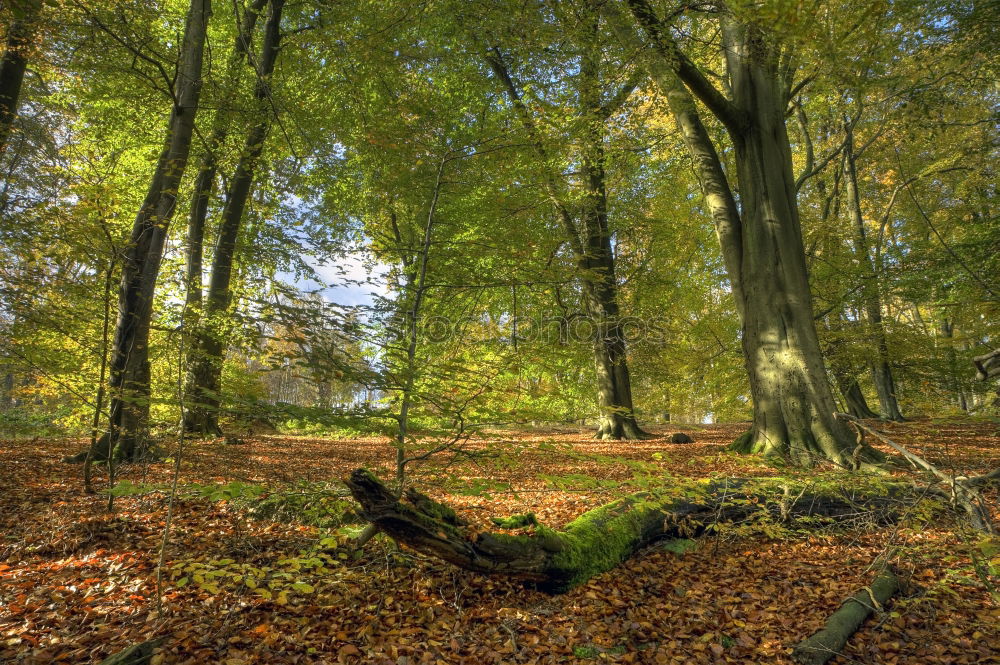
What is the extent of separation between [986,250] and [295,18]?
15.1m

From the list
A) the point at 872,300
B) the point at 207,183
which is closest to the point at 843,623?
the point at 207,183

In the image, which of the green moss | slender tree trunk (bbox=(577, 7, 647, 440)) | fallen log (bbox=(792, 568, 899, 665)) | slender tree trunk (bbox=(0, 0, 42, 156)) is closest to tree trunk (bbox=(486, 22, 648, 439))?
slender tree trunk (bbox=(577, 7, 647, 440))

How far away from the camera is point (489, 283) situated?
14.3 feet

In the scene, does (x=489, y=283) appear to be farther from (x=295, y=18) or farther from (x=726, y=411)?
(x=726, y=411)

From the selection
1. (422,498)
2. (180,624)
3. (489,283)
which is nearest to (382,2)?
(489,283)

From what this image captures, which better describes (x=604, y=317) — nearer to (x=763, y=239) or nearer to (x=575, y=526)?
(x=763, y=239)

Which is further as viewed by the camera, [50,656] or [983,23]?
[983,23]

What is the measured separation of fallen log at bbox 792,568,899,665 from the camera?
8.91 ft

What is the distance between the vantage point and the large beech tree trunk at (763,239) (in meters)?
6.38

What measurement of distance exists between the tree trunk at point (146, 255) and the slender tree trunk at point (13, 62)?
54.2 inches

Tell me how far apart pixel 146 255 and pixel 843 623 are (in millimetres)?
7416

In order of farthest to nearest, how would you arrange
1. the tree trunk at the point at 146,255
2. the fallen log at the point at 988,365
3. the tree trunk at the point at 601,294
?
the tree trunk at the point at 601,294
the tree trunk at the point at 146,255
the fallen log at the point at 988,365

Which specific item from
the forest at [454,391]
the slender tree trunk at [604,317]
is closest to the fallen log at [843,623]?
the forest at [454,391]

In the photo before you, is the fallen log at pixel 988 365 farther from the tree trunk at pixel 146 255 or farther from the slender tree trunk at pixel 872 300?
the slender tree trunk at pixel 872 300
